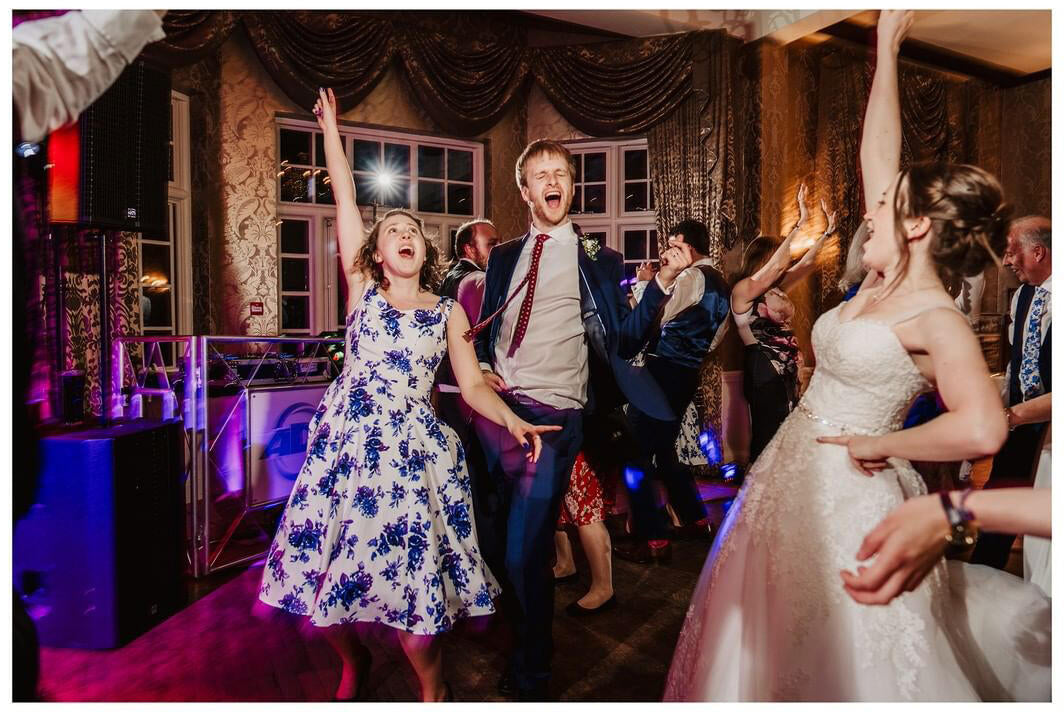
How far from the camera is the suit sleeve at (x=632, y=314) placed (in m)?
2.28

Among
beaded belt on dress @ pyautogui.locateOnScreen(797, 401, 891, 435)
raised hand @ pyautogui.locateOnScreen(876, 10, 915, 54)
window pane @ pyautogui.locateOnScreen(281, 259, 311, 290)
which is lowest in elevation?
beaded belt on dress @ pyautogui.locateOnScreen(797, 401, 891, 435)

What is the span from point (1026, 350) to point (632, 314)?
68.5 inches

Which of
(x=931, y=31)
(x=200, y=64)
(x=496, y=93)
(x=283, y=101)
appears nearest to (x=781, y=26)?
(x=931, y=31)

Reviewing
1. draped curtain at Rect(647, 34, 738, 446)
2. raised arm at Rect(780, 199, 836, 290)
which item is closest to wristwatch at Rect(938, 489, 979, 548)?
raised arm at Rect(780, 199, 836, 290)

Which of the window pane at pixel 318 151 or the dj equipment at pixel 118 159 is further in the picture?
the window pane at pixel 318 151

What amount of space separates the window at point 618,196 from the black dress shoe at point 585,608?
140 inches

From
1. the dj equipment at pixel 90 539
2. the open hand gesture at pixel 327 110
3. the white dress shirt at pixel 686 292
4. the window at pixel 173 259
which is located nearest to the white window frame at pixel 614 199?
the white dress shirt at pixel 686 292

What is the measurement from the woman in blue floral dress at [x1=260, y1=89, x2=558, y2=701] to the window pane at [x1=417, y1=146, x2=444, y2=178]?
341 centimetres

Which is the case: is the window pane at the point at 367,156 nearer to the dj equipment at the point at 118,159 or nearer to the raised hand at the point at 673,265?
the dj equipment at the point at 118,159

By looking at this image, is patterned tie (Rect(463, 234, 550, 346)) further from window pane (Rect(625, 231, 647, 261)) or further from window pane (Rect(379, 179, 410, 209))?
window pane (Rect(625, 231, 647, 261))

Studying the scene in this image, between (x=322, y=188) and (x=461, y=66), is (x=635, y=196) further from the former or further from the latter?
(x=322, y=188)

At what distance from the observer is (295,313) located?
5.32m

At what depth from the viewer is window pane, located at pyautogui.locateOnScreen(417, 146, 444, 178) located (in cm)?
556
